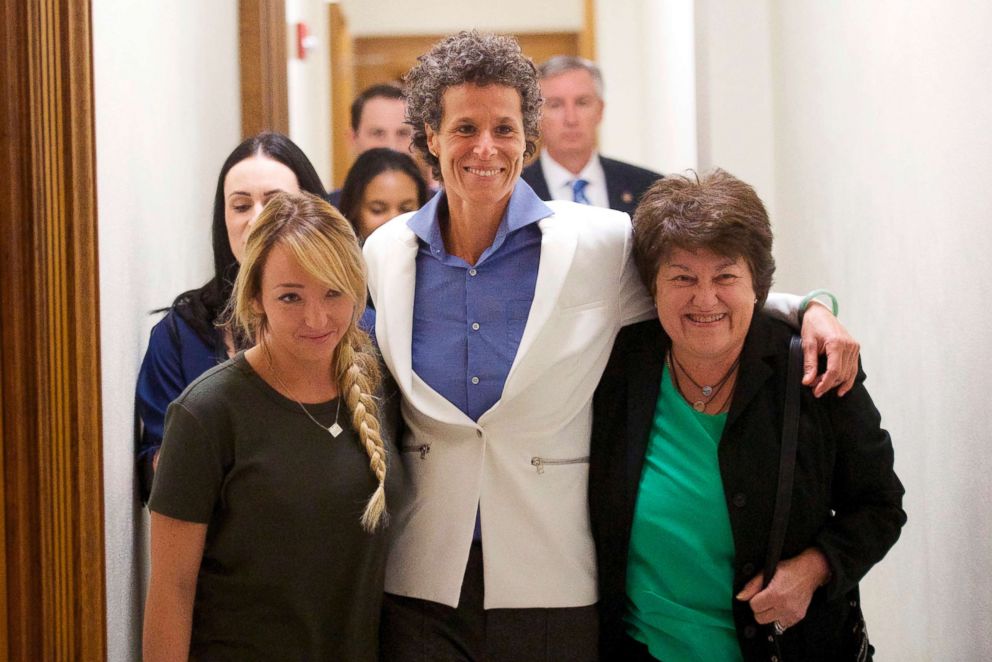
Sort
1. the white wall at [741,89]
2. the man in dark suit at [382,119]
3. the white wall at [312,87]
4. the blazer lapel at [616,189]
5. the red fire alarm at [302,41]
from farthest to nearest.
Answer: the red fire alarm at [302,41] < the white wall at [312,87] < the blazer lapel at [616,189] < the man in dark suit at [382,119] < the white wall at [741,89]

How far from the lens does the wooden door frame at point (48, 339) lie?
1627 mm

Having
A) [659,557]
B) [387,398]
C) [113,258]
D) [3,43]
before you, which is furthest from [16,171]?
[659,557]

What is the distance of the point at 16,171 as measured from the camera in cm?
162

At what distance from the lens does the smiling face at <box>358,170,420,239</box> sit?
297cm

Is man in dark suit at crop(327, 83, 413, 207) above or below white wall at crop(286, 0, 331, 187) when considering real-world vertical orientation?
below

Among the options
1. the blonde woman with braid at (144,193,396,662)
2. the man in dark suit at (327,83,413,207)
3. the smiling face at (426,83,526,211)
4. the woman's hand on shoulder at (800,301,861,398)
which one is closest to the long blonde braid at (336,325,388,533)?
the blonde woman with braid at (144,193,396,662)

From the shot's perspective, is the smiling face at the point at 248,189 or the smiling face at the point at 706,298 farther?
the smiling face at the point at 248,189

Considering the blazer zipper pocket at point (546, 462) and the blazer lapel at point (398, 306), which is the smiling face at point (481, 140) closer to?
the blazer lapel at point (398, 306)

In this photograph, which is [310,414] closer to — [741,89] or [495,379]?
[495,379]

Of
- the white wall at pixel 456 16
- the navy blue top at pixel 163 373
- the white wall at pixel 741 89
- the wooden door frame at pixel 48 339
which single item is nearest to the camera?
the wooden door frame at pixel 48 339

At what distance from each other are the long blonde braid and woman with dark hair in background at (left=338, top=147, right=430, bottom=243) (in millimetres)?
1080

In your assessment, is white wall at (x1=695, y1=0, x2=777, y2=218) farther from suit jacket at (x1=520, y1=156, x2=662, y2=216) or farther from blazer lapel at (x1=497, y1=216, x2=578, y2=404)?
blazer lapel at (x1=497, y1=216, x2=578, y2=404)

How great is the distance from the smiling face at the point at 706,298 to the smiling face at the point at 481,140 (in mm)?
359

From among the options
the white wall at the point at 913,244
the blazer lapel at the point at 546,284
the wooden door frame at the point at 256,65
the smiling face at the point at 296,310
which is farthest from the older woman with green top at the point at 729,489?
the wooden door frame at the point at 256,65
